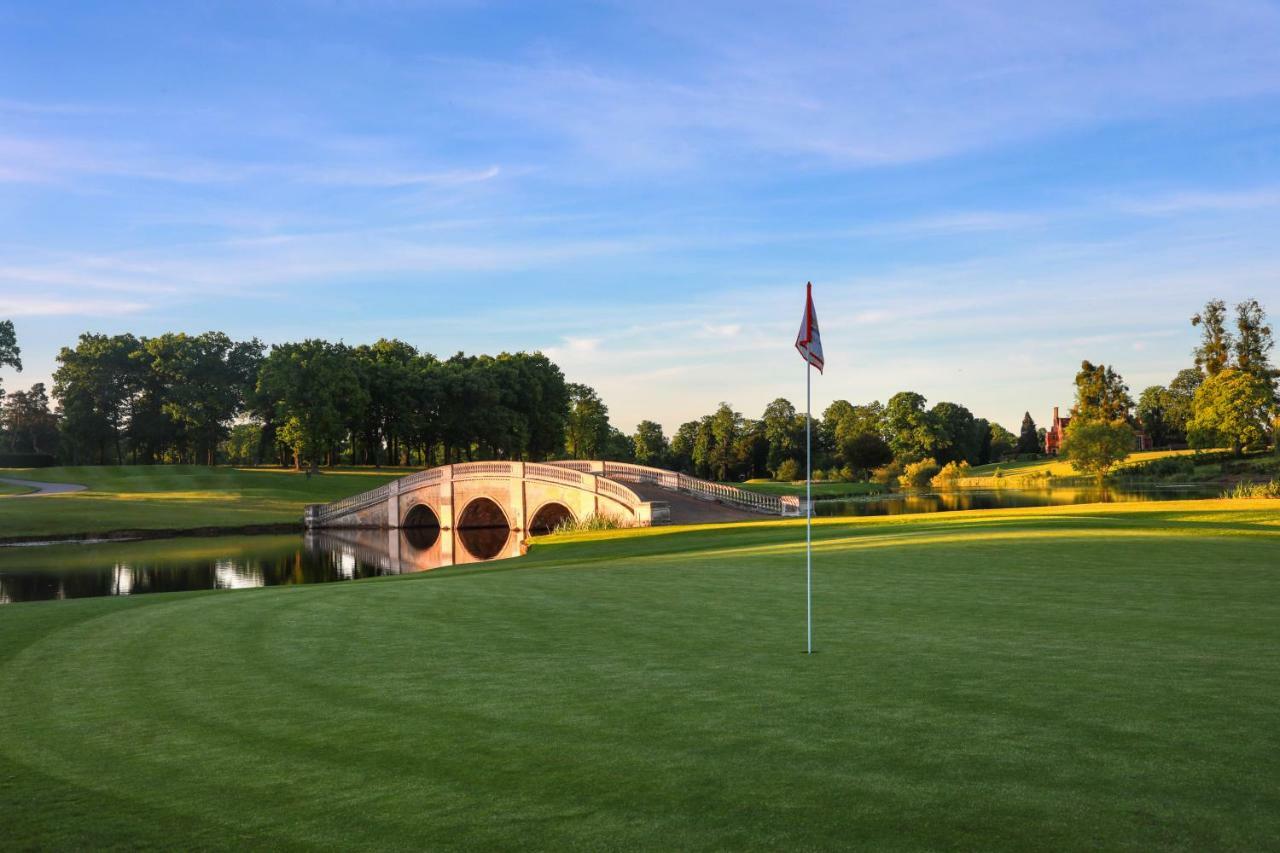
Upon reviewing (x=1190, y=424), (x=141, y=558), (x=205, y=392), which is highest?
(x=205, y=392)

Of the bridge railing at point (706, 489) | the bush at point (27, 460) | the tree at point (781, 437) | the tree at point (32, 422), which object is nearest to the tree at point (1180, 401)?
the tree at point (781, 437)

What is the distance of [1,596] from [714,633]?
29.9 meters

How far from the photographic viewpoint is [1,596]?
30.1m

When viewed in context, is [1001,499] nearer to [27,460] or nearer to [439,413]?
[439,413]

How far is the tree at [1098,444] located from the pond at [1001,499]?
12.2 ft

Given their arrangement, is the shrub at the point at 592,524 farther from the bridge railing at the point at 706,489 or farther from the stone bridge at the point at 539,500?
the bridge railing at the point at 706,489

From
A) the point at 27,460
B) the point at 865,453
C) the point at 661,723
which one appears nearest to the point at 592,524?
the point at 661,723

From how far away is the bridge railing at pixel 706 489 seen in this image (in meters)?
48.1

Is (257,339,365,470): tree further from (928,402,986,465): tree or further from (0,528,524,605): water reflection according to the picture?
(928,402,986,465): tree

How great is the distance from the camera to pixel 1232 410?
76875 mm

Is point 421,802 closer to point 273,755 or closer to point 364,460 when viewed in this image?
point 273,755

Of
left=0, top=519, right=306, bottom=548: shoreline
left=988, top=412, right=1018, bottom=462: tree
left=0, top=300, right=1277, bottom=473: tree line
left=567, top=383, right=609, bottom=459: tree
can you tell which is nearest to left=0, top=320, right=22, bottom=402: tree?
left=0, top=300, right=1277, bottom=473: tree line

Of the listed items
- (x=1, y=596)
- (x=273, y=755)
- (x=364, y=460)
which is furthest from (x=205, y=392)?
(x=273, y=755)

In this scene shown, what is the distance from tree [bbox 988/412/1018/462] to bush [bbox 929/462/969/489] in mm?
50404
